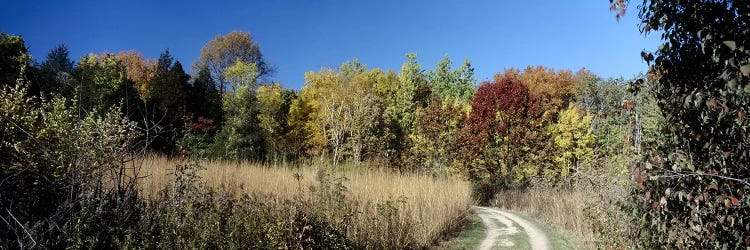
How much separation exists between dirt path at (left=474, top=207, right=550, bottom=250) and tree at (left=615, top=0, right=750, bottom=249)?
5.38 meters

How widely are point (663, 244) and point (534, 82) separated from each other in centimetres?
3945

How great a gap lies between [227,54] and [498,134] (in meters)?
35.9

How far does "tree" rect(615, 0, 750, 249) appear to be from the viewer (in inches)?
104

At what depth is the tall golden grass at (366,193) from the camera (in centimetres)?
674

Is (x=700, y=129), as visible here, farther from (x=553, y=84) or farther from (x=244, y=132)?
(x=553, y=84)

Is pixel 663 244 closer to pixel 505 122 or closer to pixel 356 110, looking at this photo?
pixel 505 122

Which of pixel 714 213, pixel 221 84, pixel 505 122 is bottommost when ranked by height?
pixel 714 213

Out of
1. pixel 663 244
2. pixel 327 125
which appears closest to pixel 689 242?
pixel 663 244

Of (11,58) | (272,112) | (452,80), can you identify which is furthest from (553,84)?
(11,58)

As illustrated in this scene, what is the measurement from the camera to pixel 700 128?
2.98 m

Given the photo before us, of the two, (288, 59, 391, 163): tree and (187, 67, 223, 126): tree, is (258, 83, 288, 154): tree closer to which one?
(288, 59, 391, 163): tree

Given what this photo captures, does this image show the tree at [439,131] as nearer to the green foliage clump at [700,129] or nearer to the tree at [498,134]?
the tree at [498,134]

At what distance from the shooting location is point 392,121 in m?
33.7

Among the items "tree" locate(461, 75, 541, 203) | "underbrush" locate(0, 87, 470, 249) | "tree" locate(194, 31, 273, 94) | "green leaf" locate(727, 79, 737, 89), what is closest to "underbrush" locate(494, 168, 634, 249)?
"tree" locate(461, 75, 541, 203)
